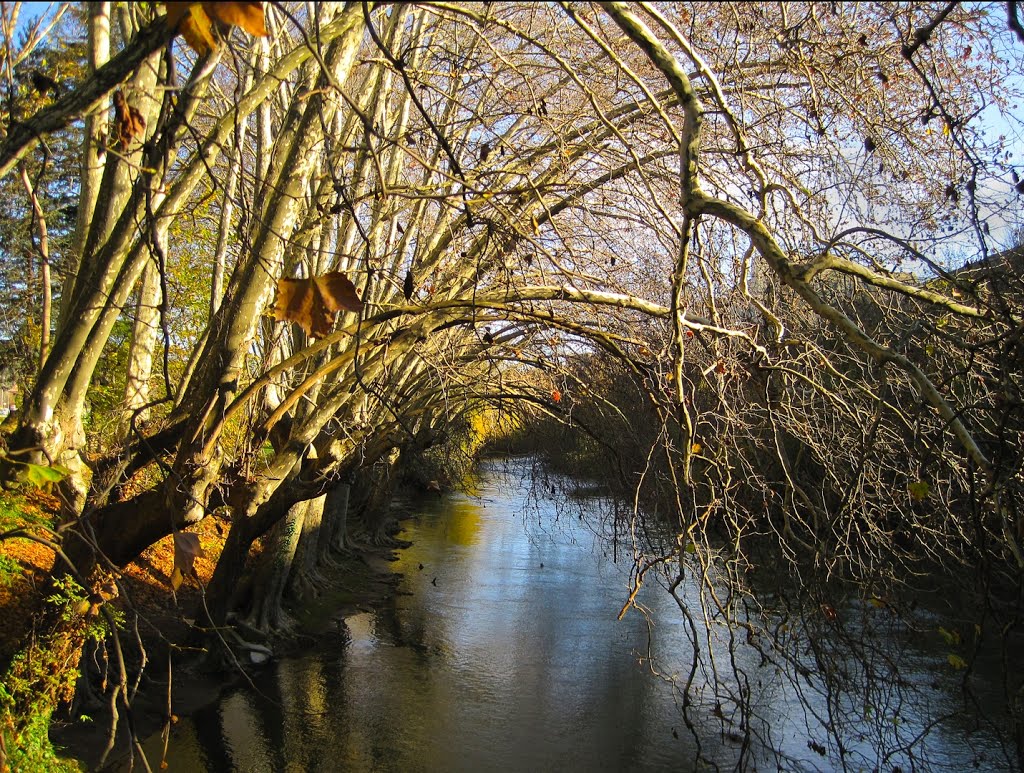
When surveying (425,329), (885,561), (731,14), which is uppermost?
(731,14)

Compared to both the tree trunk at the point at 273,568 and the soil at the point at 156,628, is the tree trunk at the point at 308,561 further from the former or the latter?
the tree trunk at the point at 273,568

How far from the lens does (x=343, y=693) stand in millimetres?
12008

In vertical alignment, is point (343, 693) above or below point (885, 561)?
below

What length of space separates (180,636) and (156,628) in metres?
9.65

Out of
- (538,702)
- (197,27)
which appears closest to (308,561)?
(538,702)

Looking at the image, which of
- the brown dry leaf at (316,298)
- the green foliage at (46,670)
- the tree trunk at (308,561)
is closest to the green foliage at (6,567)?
the green foliage at (46,670)

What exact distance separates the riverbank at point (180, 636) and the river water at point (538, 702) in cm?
34

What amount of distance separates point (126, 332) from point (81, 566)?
36.7 ft

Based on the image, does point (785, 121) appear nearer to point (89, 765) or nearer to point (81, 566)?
point (81, 566)

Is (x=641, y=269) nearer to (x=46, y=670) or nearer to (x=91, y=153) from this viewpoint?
(x=91, y=153)

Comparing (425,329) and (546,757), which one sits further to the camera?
(546,757)

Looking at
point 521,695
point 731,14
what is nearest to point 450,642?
point 521,695

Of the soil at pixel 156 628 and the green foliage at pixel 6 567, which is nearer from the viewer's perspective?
the green foliage at pixel 6 567

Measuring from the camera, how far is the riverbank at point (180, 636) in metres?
8.70
